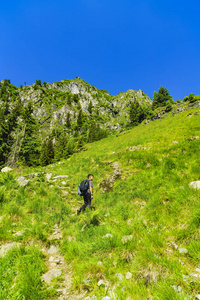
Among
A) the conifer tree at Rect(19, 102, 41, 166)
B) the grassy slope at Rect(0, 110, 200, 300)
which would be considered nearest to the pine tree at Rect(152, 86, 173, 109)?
the conifer tree at Rect(19, 102, 41, 166)

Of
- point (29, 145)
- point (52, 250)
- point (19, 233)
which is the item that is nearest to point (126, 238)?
point (52, 250)

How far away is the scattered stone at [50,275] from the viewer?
359cm

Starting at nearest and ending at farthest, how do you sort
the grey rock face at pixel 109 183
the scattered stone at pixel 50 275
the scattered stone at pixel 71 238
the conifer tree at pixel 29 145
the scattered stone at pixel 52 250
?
the scattered stone at pixel 50 275 → the scattered stone at pixel 52 250 → the scattered stone at pixel 71 238 → the grey rock face at pixel 109 183 → the conifer tree at pixel 29 145

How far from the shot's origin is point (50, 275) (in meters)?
3.75

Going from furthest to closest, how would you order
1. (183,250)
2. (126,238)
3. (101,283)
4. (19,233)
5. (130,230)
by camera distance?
(19,233)
(130,230)
(126,238)
(183,250)
(101,283)

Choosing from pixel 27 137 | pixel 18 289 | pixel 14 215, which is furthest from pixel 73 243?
pixel 27 137

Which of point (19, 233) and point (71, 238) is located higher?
point (19, 233)

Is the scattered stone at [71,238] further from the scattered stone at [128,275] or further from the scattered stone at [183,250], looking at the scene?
the scattered stone at [183,250]

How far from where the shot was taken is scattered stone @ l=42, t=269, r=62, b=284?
3.59 metres

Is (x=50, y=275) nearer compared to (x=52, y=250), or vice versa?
(x=50, y=275)

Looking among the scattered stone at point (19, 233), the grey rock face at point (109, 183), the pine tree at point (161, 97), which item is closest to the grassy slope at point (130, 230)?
the scattered stone at point (19, 233)

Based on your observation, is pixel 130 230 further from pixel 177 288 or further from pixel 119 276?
pixel 177 288

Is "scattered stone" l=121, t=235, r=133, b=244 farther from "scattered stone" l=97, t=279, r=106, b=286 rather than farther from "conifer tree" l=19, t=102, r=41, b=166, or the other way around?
"conifer tree" l=19, t=102, r=41, b=166

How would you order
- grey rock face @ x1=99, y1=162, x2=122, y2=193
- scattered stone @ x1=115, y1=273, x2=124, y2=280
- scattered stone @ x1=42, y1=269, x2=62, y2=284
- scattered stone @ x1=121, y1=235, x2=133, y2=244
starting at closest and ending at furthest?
scattered stone @ x1=115, y1=273, x2=124, y2=280, scattered stone @ x1=42, y1=269, x2=62, y2=284, scattered stone @ x1=121, y1=235, x2=133, y2=244, grey rock face @ x1=99, y1=162, x2=122, y2=193
